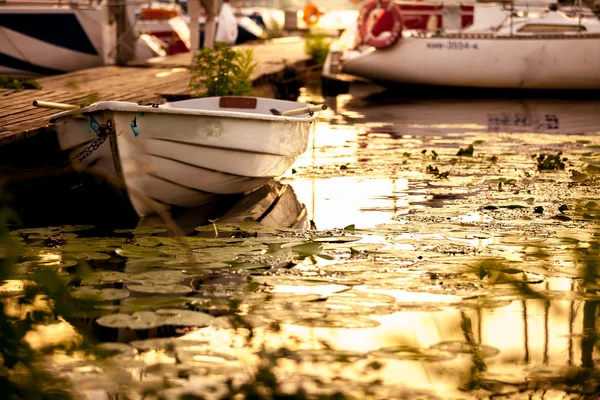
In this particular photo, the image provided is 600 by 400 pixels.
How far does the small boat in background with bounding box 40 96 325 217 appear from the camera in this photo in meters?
7.61

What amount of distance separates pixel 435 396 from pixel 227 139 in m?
4.28

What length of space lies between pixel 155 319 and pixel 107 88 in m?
7.62

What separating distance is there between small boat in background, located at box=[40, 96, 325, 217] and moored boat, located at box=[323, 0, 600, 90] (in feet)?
37.0

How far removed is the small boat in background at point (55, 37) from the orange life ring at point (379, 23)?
4.91m

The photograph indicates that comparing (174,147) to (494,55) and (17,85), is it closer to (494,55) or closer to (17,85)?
(17,85)

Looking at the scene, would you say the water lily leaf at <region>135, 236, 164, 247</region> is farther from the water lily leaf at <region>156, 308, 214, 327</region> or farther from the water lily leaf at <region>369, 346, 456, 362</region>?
the water lily leaf at <region>369, 346, 456, 362</region>

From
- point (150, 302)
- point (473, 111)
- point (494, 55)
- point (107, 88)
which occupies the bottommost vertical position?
point (150, 302)

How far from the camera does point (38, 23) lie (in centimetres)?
1691

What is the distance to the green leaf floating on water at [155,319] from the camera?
5.07 metres

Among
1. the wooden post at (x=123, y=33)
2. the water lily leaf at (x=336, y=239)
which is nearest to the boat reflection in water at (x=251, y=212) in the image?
the water lily leaf at (x=336, y=239)

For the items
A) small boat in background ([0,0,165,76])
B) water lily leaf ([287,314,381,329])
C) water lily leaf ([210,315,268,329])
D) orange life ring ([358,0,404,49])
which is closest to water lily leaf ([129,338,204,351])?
water lily leaf ([210,315,268,329])

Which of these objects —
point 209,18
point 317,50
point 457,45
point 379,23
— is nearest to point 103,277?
point 209,18

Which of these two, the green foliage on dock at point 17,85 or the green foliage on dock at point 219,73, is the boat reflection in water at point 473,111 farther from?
the green foliage on dock at point 17,85

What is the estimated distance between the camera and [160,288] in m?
5.73
